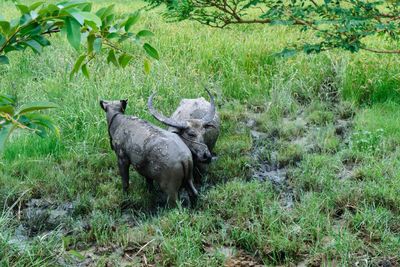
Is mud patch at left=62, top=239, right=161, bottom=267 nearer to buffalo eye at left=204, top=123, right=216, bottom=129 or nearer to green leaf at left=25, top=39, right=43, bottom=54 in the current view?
buffalo eye at left=204, top=123, right=216, bottom=129

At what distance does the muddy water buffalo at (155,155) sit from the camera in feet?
14.1

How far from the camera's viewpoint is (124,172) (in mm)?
4703

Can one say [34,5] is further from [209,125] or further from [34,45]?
[209,125]

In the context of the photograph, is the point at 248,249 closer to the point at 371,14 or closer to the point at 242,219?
the point at 242,219

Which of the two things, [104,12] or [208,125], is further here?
[208,125]

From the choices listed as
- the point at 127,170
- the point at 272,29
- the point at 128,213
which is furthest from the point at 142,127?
the point at 272,29

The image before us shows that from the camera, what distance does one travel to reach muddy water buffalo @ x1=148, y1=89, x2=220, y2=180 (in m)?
4.58

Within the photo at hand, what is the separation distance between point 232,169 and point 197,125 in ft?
2.10

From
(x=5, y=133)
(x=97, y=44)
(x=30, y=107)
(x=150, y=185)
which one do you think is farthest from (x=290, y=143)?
(x=5, y=133)

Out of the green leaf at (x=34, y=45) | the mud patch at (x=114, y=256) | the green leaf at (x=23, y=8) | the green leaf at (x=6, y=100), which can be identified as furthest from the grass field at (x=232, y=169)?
the green leaf at (x=23, y=8)

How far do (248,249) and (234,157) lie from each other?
4.86ft

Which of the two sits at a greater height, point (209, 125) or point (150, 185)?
point (209, 125)

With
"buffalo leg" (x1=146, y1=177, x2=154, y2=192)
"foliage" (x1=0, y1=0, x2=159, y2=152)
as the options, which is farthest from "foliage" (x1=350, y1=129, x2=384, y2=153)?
"foliage" (x1=0, y1=0, x2=159, y2=152)

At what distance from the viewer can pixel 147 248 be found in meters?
3.97
